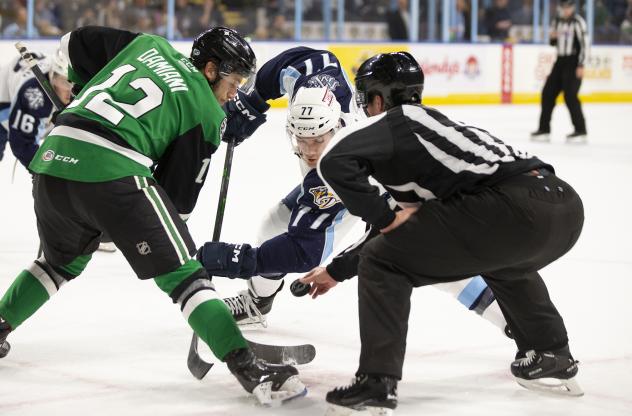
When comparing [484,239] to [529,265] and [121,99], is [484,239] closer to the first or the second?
[529,265]

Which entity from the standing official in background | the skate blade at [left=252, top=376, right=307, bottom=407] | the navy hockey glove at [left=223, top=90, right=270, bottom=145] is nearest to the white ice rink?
the skate blade at [left=252, top=376, right=307, bottom=407]

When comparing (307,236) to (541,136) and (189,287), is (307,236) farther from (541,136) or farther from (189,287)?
(541,136)

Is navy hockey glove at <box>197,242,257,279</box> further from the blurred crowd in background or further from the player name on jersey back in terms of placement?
the blurred crowd in background

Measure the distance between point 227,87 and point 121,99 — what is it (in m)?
0.32

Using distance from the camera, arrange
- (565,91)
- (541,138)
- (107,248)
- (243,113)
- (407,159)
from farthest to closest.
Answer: (565,91)
(541,138)
(107,248)
(243,113)
(407,159)

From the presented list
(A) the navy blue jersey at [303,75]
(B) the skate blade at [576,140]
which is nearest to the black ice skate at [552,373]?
(A) the navy blue jersey at [303,75]

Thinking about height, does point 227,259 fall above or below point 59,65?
below

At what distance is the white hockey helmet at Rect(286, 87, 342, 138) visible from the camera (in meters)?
3.24

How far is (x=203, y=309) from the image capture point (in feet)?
9.09

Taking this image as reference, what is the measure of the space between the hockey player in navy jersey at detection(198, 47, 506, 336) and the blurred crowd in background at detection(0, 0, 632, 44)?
288 inches

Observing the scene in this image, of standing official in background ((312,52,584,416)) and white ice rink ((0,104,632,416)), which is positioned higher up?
standing official in background ((312,52,584,416))

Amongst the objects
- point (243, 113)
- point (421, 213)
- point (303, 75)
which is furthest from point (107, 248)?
point (421, 213)

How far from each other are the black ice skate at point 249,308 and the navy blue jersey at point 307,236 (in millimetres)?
309

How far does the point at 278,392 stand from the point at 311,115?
0.85 m
